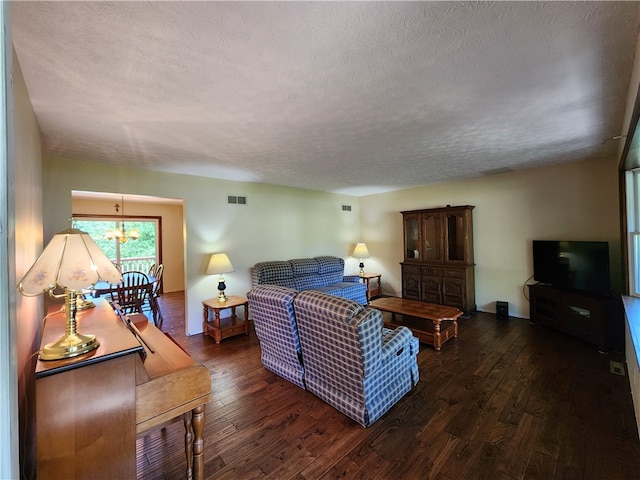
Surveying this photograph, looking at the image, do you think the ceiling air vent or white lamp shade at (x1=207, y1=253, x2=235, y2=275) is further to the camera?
the ceiling air vent

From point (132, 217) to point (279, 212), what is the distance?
4223 mm

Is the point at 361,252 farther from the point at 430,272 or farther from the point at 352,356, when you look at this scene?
the point at 352,356

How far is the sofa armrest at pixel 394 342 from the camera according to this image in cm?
213

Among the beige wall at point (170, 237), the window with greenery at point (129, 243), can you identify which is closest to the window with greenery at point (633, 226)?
the beige wall at point (170, 237)

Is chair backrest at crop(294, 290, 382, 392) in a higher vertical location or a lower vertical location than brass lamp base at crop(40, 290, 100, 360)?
lower

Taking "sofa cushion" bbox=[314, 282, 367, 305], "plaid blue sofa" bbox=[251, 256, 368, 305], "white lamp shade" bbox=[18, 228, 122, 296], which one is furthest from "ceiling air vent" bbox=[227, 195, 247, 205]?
"white lamp shade" bbox=[18, 228, 122, 296]

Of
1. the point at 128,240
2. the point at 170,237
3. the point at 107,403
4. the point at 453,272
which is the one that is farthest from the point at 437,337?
the point at 128,240

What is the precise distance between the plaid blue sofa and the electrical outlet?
9.43 ft

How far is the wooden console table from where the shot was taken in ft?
3.56

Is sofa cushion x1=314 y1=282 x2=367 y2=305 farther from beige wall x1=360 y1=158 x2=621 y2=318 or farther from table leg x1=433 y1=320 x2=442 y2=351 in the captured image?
beige wall x1=360 y1=158 x2=621 y2=318

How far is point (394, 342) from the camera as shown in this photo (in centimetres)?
223

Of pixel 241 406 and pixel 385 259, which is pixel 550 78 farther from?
pixel 385 259

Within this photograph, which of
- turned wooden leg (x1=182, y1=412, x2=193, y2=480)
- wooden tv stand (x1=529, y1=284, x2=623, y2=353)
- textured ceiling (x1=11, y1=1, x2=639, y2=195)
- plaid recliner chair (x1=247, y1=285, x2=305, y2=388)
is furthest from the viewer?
wooden tv stand (x1=529, y1=284, x2=623, y2=353)

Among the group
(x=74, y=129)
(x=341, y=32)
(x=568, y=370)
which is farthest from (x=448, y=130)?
(x=74, y=129)
